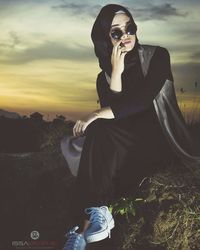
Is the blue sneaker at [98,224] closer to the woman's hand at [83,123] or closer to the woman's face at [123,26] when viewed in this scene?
the woman's hand at [83,123]

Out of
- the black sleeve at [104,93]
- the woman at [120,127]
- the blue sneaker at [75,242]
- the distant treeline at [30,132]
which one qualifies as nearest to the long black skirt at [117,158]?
the woman at [120,127]

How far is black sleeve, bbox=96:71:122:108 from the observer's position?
429 centimetres

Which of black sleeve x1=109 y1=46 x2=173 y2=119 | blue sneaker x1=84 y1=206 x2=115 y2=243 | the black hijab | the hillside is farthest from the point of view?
the black hijab

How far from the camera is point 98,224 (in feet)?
12.4

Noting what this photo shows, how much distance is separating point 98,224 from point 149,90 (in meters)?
1.03

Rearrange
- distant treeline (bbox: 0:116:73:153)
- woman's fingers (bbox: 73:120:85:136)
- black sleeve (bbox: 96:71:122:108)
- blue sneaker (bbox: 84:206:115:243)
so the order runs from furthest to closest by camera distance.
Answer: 1. distant treeline (bbox: 0:116:73:153)
2. black sleeve (bbox: 96:71:122:108)
3. woman's fingers (bbox: 73:120:85:136)
4. blue sneaker (bbox: 84:206:115:243)

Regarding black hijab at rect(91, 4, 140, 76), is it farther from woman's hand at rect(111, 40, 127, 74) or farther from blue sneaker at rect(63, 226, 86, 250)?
blue sneaker at rect(63, 226, 86, 250)

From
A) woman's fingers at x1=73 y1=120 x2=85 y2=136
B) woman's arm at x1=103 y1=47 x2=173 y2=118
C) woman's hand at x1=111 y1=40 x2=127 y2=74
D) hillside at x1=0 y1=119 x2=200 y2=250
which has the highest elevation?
woman's hand at x1=111 y1=40 x2=127 y2=74

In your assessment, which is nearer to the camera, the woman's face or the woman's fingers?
the woman's fingers

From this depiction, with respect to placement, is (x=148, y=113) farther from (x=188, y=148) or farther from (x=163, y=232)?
(x=163, y=232)

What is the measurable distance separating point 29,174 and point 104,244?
5.09 ft

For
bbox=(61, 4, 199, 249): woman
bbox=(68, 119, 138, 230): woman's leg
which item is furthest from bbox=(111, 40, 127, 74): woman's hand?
bbox=(68, 119, 138, 230): woman's leg

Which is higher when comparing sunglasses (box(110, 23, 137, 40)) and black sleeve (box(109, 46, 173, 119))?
sunglasses (box(110, 23, 137, 40))

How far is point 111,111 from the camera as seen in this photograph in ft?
13.3
